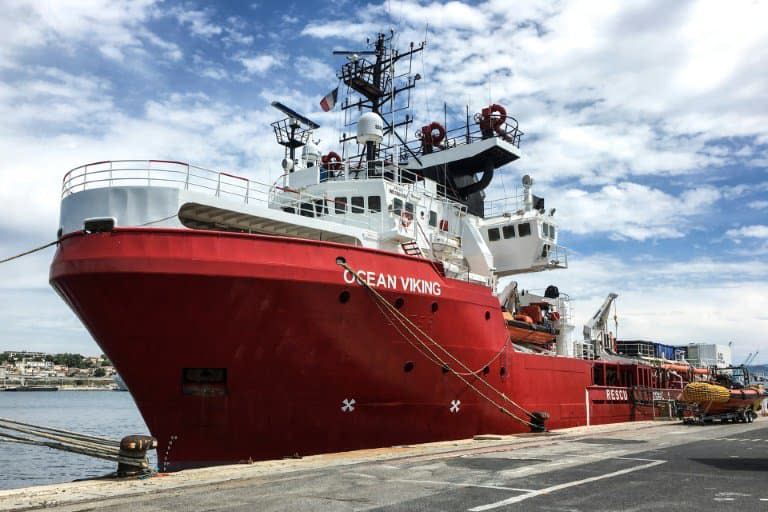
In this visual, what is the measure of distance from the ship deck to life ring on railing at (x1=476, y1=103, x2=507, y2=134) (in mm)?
14420

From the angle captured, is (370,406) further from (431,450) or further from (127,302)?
(127,302)

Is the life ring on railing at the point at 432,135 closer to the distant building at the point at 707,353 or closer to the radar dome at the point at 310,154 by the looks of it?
the radar dome at the point at 310,154

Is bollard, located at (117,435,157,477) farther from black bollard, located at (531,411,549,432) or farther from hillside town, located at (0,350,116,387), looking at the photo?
hillside town, located at (0,350,116,387)

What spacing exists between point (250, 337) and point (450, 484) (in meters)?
5.01

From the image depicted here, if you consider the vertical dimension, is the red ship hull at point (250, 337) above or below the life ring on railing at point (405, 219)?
below

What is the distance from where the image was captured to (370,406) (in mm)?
13867

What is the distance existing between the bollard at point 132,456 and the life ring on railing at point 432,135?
1832 cm

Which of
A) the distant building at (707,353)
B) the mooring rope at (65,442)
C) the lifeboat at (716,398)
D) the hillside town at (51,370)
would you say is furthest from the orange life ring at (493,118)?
the hillside town at (51,370)

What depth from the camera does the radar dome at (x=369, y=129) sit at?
19.3m

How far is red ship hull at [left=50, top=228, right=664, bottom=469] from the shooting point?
11.5 metres

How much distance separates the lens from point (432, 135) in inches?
999

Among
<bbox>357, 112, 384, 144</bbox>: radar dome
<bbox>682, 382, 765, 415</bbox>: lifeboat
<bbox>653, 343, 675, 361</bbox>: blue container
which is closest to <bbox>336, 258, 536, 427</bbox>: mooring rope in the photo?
<bbox>357, 112, 384, 144</bbox>: radar dome

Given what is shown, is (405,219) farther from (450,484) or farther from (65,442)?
(65,442)

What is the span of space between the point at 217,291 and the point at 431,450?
5.43 meters
